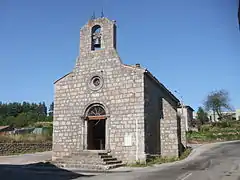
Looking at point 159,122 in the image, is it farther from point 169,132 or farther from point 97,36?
point 97,36

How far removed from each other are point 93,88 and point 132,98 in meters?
3.32

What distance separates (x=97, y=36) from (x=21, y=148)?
13296mm

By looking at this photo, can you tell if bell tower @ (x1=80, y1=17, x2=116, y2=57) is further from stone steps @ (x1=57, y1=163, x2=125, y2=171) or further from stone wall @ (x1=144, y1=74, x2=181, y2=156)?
stone steps @ (x1=57, y1=163, x2=125, y2=171)

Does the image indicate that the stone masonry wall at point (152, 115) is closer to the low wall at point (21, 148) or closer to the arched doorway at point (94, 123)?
the arched doorway at point (94, 123)

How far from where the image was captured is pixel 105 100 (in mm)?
21062

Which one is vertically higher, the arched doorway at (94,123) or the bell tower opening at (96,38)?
the bell tower opening at (96,38)

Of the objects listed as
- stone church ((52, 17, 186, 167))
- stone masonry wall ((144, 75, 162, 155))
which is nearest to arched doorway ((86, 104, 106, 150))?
stone church ((52, 17, 186, 167))

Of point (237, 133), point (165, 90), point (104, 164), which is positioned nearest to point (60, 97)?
point (104, 164)

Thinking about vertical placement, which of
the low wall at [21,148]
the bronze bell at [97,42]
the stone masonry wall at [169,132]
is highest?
the bronze bell at [97,42]

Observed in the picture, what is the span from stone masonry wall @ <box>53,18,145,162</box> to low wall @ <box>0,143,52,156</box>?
6.61m

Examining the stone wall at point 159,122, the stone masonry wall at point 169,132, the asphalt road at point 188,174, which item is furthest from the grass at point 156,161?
the asphalt road at point 188,174

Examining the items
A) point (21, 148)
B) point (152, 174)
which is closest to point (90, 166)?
point (152, 174)

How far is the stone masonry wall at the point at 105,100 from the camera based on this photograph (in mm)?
19703

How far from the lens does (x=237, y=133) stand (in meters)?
44.1
